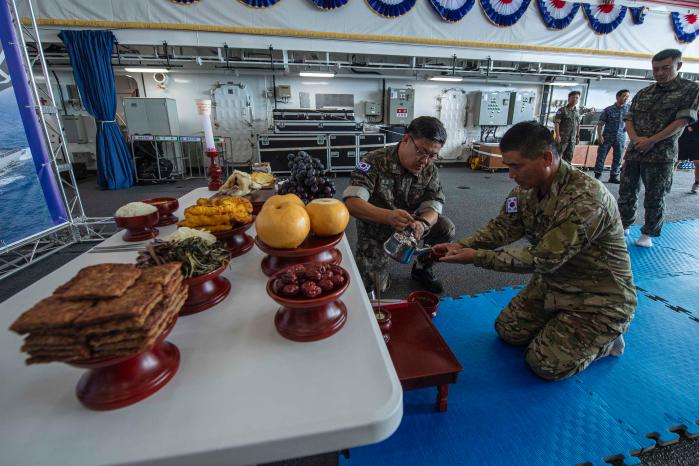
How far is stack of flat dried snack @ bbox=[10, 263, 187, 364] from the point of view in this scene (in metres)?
0.38

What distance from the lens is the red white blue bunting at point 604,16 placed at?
465 centimetres

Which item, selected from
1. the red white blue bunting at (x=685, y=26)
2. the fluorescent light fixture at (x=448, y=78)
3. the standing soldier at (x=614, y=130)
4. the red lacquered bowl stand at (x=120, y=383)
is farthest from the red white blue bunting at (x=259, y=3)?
the red white blue bunting at (x=685, y=26)

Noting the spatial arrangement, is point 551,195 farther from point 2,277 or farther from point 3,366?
point 2,277

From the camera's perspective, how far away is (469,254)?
1357 mm

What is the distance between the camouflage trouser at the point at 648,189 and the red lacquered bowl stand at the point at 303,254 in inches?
136

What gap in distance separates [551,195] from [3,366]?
70.5 inches

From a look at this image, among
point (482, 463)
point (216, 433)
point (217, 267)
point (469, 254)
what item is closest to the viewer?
point (216, 433)

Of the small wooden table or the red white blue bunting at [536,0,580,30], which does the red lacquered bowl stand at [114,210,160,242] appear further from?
the red white blue bunting at [536,0,580,30]

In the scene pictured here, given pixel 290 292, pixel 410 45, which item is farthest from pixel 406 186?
pixel 410 45

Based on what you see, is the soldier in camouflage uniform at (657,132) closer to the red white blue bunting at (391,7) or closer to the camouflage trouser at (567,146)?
the camouflage trouser at (567,146)

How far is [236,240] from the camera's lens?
0.99 meters

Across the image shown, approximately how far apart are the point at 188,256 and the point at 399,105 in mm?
7919

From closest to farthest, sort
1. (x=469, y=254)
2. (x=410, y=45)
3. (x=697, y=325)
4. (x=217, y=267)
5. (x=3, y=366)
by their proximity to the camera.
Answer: (x=3, y=366)
(x=217, y=267)
(x=469, y=254)
(x=697, y=325)
(x=410, y=45)

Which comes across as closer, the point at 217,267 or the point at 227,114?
the point at 217,267
